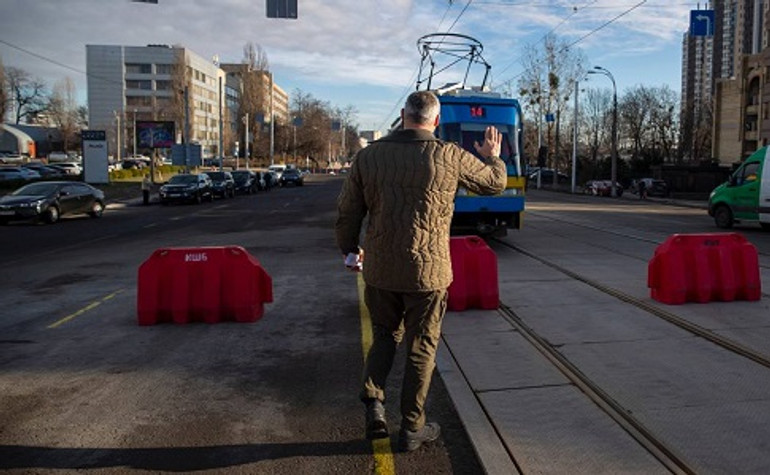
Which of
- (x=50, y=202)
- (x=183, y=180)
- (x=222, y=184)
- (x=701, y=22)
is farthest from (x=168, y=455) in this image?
(x=222, y=184)

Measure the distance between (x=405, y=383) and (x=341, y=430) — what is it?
26.8 inches

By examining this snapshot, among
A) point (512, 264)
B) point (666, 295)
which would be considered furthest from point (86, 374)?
point (512, 264)

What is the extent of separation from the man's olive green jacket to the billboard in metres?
51.8

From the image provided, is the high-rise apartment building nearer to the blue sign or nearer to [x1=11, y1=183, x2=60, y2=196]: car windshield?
[x1=11, y1=183, x2=60, y2=196]: car windshield

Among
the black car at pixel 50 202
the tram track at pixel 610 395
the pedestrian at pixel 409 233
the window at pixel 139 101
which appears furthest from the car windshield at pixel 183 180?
the window at pixel 139 101

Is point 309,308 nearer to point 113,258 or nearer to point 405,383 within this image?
point 405,383

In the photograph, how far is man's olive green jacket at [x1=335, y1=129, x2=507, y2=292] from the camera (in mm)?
3861

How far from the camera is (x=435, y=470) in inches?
152

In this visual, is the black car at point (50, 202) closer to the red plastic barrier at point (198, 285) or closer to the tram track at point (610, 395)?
the red plastic barrier at point (198, 285)

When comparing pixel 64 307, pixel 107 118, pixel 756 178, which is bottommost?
pixel 64 307

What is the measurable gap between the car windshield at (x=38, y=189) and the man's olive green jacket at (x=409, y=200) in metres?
22.4

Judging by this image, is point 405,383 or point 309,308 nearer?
point 405,383

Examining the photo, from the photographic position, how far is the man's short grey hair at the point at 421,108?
13.0ft

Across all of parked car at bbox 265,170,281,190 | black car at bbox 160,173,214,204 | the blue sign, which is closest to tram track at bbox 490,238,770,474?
the blue sign
